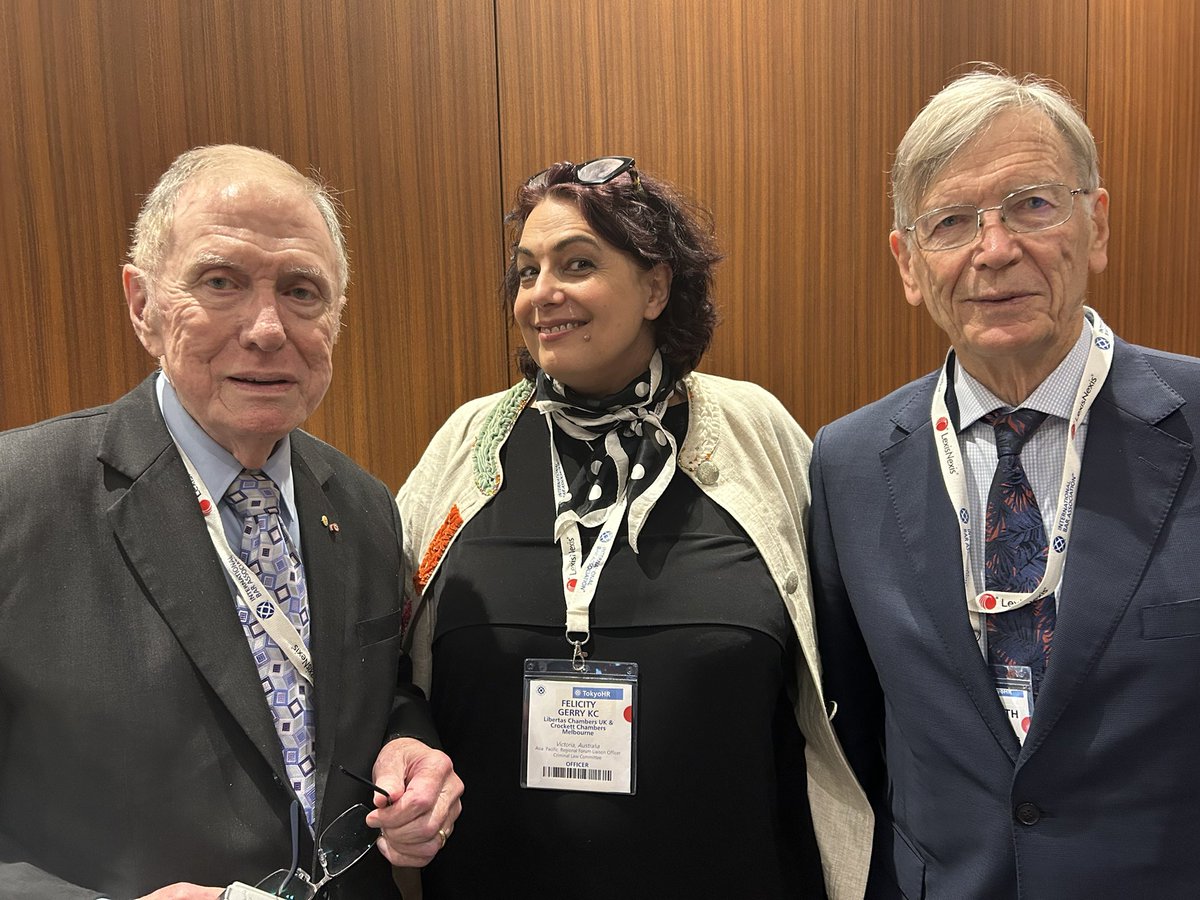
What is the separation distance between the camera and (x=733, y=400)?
220cm

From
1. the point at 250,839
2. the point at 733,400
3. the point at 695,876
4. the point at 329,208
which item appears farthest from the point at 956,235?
the point at 250,839

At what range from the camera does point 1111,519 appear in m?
1.47

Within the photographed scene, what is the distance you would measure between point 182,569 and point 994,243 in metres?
1.40

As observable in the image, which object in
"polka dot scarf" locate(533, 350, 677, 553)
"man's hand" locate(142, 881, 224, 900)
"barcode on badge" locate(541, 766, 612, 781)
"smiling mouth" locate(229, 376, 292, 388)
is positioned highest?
"smiling mouth" locate(229, 376, 292, 388)

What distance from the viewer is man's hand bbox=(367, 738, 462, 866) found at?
144 cm

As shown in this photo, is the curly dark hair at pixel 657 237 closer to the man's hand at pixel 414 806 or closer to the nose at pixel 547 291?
the nose at pixel 547 291

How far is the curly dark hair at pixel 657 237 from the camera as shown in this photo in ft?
6.68

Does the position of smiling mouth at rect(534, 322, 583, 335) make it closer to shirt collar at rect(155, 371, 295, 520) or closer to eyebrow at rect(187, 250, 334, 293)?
eyebrow at rect(187, 250, 334, 293)

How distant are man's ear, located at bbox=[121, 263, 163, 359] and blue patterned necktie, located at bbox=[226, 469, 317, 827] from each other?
0.25 metres

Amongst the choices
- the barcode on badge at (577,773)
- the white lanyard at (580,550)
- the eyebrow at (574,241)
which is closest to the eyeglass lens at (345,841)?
the barcode on badge at (577,773)

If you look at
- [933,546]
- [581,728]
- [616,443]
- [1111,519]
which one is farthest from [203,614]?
[1111,519]

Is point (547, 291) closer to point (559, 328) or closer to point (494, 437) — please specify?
point (559, 328)

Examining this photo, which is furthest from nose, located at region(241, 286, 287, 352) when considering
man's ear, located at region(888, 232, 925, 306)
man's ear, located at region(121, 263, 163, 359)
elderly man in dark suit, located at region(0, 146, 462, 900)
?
man's ear, located at region(888, 232, 925, 306)

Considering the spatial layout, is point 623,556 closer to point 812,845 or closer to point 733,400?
point 733,400
